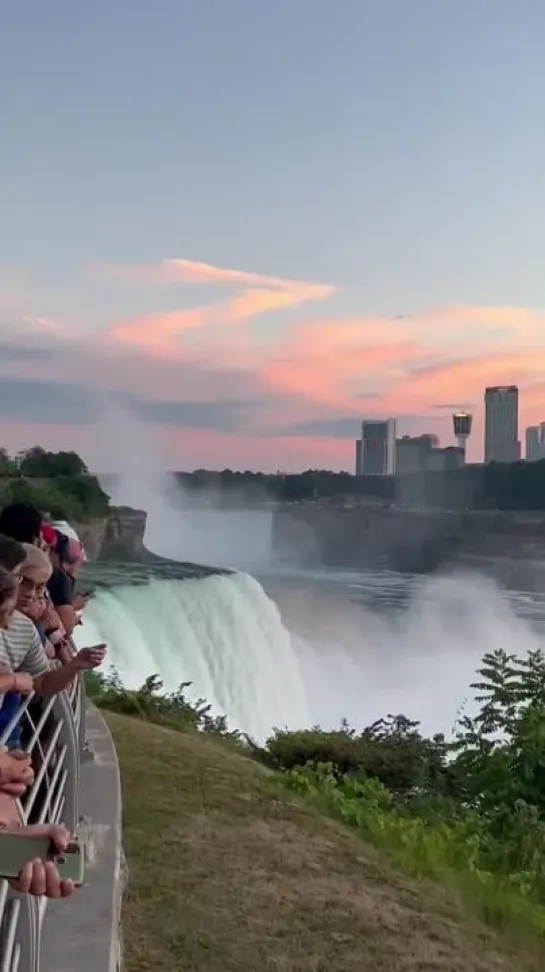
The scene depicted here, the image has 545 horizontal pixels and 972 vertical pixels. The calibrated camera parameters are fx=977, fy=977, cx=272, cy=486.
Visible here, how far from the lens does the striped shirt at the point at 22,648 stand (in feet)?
10.2

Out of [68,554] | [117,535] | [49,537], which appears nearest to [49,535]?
[49,537]

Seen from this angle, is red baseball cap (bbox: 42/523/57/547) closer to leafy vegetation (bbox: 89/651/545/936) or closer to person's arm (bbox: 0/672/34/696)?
person's arm (bbox: 0/672/34/696)

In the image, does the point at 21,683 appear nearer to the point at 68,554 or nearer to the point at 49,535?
the point at 49,535

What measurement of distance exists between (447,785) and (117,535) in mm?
36600

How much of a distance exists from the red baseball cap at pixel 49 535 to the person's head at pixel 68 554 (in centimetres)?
9

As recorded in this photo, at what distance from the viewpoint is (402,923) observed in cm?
448

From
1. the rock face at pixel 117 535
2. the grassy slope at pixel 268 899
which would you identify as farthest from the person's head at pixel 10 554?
the rock face at pixel 117 535

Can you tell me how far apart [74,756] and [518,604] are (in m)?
56.2

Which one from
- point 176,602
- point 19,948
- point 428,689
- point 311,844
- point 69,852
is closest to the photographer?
point 69,852

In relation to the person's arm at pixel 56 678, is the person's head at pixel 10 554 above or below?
above

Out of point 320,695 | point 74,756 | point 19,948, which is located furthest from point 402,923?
point 320,695

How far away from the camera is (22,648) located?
3170mm

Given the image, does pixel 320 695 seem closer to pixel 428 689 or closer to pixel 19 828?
pixel 428 689

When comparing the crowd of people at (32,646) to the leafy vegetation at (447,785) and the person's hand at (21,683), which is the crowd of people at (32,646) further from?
the leafy vegetation at (447,785)
